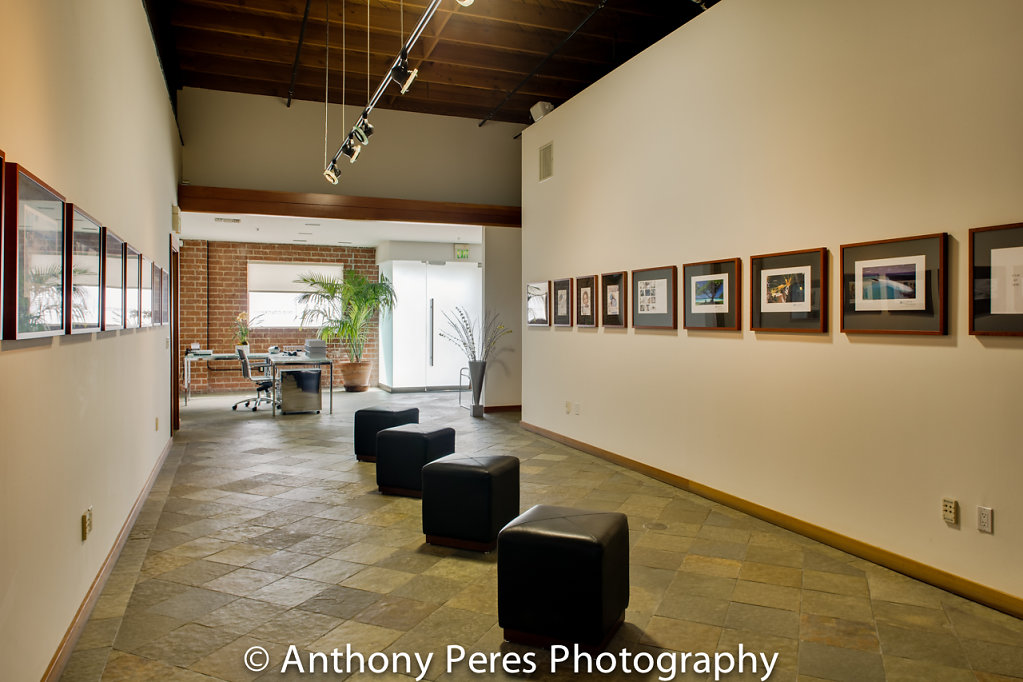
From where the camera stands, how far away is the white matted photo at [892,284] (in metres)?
3.46

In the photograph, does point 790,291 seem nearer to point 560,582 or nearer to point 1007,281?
point 1007,281

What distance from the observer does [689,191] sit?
528 centimetres

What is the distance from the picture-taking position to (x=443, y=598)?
10.8 ft

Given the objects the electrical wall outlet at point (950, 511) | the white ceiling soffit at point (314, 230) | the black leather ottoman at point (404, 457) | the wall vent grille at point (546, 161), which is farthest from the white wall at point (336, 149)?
the electrical wall outlet at point (950, 511)

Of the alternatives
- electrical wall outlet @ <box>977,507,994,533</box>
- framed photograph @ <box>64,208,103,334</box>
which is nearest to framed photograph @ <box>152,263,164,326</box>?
framed photograph @ <box>64,208,103,334</box>

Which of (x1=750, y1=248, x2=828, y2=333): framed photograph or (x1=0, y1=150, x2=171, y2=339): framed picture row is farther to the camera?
(x1=750, y1=248, x2=828, y2=333): framed photograph

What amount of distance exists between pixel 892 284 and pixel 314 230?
919 cm

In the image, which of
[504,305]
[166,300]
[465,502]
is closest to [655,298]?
[465,502]

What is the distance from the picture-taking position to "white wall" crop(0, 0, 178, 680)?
2.10 m

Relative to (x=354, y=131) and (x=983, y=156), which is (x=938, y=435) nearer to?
(x=983, y=156)

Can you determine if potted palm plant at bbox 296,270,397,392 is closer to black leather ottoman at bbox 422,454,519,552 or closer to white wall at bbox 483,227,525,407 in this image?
white wall at bbox 483,227,525,407

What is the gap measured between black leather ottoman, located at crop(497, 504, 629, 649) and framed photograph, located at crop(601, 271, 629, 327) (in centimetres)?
350

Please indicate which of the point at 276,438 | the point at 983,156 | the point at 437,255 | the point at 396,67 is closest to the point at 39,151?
the point at 396,67

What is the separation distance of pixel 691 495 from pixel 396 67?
3953 millimetres
